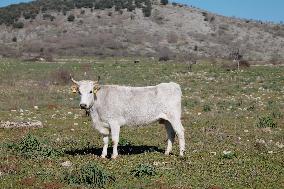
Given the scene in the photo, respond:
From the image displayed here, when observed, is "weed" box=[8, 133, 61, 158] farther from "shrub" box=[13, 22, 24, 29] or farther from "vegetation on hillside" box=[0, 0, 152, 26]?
"vegetation on hillside" box=[0, 0, 152, 26]

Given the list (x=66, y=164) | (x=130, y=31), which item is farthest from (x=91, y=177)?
(x=130, y=31)

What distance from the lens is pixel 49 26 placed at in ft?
295

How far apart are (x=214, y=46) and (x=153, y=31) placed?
34.2 feet

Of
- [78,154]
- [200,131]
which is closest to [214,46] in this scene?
[200,131]

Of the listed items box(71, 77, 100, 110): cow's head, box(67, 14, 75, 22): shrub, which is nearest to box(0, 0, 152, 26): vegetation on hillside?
box(67, 14, 75, 22): shrub

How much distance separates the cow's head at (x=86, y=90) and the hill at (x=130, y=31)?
5744 cm

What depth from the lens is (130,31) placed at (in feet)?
287

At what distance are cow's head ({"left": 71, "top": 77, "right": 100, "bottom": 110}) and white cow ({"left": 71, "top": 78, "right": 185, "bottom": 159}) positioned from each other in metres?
0.04

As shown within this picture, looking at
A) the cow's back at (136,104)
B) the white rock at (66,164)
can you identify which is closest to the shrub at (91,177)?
the white rock at (66,164)

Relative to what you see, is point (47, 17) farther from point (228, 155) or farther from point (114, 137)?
point (228, 155)

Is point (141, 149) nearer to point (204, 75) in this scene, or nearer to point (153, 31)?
point (204, 75)

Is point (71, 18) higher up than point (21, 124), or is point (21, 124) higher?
point (71, 18)

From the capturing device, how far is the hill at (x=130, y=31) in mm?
78562

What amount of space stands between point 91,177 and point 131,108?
159 inches
